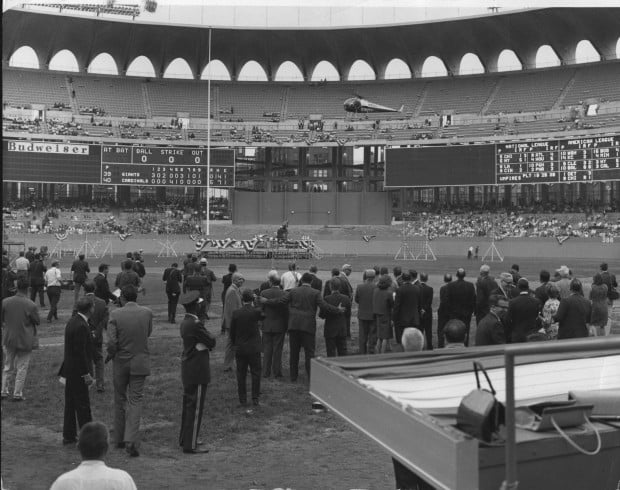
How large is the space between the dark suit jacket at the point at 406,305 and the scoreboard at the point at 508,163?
39.2 meters

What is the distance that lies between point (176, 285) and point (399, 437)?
Answer: 14.6 meters

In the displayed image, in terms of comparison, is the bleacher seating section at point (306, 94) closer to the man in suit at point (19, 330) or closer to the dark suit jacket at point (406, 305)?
the dark suit jacket at point (406, 305)

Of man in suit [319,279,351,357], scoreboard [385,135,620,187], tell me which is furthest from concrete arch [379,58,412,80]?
man in suit [319,279,351,357]

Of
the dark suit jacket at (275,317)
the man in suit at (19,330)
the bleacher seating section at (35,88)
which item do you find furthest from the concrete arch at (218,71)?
the man in suit at (19,330)

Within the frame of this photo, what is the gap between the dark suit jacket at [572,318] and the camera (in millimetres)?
9633

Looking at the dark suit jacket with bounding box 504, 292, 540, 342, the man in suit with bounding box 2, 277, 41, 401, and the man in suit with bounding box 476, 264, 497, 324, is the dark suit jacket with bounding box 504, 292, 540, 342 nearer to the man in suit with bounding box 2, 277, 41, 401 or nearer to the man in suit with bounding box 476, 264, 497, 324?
the man in suit with bounding box 476, 264, 497, 324

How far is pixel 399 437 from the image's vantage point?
2.69m

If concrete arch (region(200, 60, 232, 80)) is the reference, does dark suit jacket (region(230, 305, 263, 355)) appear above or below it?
below

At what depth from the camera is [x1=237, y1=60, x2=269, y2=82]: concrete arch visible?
226 ft

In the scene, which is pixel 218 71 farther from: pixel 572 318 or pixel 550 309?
pixel 572 318

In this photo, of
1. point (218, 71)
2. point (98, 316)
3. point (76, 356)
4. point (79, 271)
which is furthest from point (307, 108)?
point (76, 356)

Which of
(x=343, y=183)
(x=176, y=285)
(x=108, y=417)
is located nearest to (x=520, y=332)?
(x=108, y=417)

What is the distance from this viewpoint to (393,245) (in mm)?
49344

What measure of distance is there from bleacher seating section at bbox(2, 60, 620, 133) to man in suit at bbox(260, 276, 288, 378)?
4808 cm
